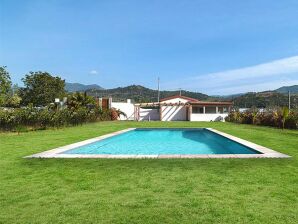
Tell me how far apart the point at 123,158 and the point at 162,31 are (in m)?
18.9

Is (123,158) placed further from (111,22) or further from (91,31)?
(91,31)

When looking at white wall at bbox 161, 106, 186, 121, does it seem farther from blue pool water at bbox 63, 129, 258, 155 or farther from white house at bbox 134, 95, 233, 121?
blue pool water at bbox 63, 129, 258, 155

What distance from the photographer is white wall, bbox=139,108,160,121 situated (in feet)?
123

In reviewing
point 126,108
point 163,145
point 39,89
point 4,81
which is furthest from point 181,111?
point 39,89

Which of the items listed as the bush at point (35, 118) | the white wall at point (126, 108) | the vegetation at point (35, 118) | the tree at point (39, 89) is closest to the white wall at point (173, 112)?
the white wall at point (126, 108)

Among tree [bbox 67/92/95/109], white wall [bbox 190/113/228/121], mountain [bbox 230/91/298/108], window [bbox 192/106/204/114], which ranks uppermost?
mountain [bbox 230/91/298/108]

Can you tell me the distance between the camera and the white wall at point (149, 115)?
123ft

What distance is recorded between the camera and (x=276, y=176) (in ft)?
21.0

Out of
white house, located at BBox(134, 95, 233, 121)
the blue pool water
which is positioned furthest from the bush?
white house, located at BBox(134, 95, 233, 121)

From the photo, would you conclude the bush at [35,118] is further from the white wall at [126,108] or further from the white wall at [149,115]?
the white wall at [149,115]

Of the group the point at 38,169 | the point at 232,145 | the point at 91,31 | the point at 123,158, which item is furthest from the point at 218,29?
the point at 38,169

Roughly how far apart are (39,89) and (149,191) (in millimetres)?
51930

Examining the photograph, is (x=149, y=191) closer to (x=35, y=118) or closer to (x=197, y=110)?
(x=35, y=118)

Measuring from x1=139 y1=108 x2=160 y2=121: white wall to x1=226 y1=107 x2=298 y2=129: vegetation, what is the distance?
28.1 feet
